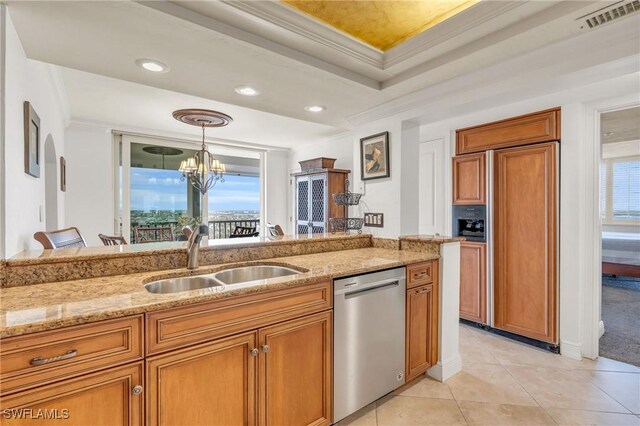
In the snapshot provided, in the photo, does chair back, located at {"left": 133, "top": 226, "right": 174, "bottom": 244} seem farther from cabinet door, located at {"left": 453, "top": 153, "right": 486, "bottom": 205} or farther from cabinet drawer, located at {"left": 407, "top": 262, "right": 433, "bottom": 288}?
cabinet door, located at {"left": 453, "top": 153, "right": 486, "bottom": 205}

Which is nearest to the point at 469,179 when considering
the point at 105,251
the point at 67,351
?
the point at 105,251

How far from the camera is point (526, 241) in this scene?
9.45ft

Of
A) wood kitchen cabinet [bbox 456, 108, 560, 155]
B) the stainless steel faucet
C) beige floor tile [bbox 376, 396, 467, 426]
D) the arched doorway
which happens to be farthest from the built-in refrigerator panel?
the arched doorway

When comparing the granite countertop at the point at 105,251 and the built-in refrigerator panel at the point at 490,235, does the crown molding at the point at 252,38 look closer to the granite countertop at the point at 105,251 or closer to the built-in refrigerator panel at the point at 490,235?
the granite countertop at the point at 105,251

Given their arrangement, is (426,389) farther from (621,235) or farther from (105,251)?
(621,235)

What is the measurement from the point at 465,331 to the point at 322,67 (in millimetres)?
2934

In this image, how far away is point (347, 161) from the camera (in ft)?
16.2

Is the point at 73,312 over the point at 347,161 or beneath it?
beneath

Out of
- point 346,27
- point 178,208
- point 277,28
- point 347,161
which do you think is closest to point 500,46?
point 346,27

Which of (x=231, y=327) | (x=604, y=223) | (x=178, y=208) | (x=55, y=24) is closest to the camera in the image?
(x=231, y=327)

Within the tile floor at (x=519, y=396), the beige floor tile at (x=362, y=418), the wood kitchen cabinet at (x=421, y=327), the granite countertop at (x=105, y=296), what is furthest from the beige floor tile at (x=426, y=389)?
the granite countertop at (x=105, y=296)

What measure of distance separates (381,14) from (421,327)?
81.5 inches

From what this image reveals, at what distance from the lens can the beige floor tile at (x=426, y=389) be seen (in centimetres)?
212

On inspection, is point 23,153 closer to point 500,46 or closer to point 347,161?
point 500,46
